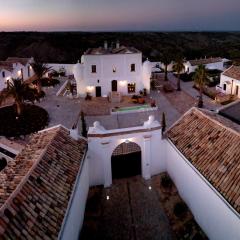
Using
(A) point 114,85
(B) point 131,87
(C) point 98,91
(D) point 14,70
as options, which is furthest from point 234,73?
(D) point 14,70

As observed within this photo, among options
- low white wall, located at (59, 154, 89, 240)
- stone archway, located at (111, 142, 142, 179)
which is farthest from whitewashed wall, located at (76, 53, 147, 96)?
low white wall, located at (59, 154, 89, 240)

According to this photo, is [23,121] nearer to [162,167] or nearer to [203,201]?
[162,167]

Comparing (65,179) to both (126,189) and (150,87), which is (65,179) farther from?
(150,87)

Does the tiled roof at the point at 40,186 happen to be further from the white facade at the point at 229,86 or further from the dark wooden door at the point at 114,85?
the white facade at the point at 229,86

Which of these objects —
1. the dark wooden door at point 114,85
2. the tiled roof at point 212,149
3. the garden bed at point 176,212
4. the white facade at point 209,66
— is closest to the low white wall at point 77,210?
the garden bed at point 176,212

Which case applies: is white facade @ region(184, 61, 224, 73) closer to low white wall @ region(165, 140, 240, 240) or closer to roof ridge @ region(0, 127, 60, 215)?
low white wall @ region(165, 140, 240, 240)

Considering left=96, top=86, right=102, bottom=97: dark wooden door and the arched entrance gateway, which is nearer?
the arched entrance gateway

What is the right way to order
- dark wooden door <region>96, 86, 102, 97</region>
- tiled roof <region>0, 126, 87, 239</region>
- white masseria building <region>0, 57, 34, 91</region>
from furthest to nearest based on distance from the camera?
white masseria building <region>0, 57, 34, 91</region> < dark wooden door <region>96, 86, 102, 97</region> < tiled roof <region>0, 126, 87, 239</region>
